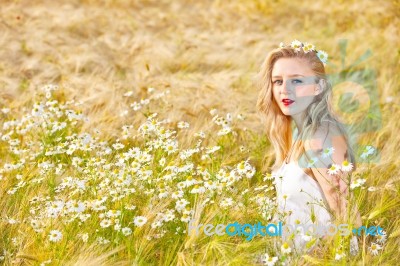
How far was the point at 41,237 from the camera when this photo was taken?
118 inches

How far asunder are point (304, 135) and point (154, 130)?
3.12 feet

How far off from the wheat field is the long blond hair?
0.25 meters

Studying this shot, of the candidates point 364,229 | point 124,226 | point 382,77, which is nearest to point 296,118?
point 364,229

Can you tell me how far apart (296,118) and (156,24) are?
5.66 metres

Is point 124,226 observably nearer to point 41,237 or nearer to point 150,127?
point 41,237

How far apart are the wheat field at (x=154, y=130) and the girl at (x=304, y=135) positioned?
5.5 inches

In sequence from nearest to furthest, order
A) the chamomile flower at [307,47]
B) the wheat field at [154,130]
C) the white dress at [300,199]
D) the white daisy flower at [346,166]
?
the white daisy flower at [346,166]
the wheat field at [154,130]
the white dress at [300,199]
the chamomile flower at [307,47]

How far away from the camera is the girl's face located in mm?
3246

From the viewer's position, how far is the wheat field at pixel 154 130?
295 centimetres

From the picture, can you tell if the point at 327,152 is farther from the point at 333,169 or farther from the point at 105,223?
the point at 105,223

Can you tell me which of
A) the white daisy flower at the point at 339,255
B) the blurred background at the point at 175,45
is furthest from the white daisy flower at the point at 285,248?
the blurred background at the point at 175,45

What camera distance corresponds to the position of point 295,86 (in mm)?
3258

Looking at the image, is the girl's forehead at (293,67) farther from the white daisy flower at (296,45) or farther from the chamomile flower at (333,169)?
the chamomile flower at (333,169)

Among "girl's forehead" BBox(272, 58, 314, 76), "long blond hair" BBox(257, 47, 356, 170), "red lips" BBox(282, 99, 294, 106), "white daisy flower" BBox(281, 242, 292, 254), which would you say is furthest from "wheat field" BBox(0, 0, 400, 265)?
"girl's forehead" BBox(272, 58, 314, 76)
